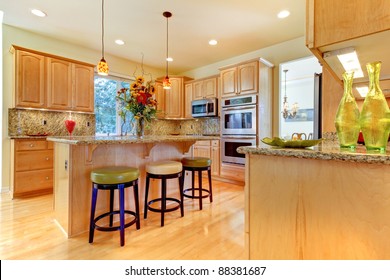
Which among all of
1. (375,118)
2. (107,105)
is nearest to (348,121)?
(375,118)

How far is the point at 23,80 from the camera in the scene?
3.27 meters

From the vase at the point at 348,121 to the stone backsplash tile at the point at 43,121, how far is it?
14.4 feet

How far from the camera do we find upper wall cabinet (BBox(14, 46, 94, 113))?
327 cm

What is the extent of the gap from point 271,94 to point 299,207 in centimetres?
352

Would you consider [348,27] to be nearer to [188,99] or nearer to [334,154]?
[334,154]

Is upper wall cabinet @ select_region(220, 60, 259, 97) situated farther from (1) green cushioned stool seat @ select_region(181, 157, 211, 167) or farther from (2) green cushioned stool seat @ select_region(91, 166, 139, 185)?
(2) green cushioned stool seat @ select_region(91, 166, 139, 185)

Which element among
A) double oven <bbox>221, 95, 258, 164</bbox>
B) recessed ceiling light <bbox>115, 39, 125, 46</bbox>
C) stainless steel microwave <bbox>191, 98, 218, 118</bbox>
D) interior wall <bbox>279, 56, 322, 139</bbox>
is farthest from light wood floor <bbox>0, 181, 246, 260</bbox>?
interior wall <bbox>279, 56, 322, 139</bbox>

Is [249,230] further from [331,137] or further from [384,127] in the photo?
[331,137]

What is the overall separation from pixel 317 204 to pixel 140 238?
162 cm

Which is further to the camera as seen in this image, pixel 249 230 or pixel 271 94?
pixel 271 94

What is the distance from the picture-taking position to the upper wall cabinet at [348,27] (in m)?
0.87

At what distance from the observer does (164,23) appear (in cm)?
327

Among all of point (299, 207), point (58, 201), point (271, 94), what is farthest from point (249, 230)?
point (271, 94)

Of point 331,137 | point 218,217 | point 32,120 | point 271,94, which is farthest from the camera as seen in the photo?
point 271,94
